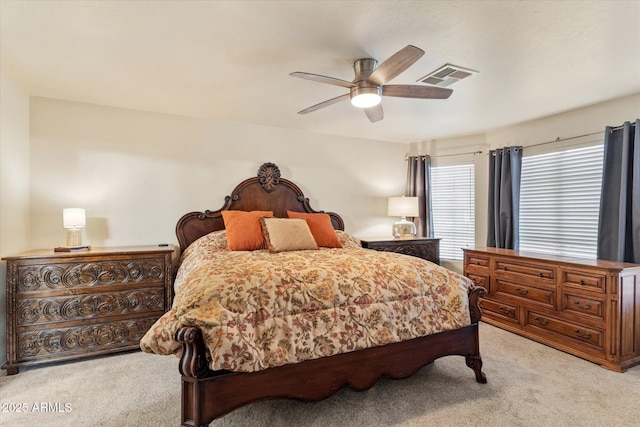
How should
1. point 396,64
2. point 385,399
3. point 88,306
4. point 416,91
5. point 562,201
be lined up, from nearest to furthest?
point 396,64 < point 385,399 < point 416,91 < point 88,306 < point 562,201

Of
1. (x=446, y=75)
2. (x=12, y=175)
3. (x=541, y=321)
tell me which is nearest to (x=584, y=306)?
(x=541, y=321)

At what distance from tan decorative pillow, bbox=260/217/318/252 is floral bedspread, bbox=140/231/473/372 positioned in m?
0.76

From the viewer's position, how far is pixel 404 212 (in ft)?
14.6

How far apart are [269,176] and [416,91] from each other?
2227 mm

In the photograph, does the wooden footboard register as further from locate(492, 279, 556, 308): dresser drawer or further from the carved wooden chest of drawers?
the carved wooden chest of drawers

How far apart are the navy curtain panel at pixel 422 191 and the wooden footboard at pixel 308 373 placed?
2.47 metres

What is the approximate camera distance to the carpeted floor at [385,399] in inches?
73.4

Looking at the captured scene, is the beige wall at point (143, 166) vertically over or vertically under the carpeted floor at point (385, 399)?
over

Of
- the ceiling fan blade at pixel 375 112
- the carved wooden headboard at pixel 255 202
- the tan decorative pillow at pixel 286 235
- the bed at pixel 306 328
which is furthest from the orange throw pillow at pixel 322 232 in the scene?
the ceiling fan blade at pixel 375 112

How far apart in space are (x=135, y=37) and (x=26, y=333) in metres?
2.52

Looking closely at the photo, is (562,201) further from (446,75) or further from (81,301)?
(81,301)

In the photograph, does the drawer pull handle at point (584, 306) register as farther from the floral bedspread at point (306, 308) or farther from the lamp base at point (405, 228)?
the lamp base at point (405, 228)

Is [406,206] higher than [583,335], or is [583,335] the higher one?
[406,206]

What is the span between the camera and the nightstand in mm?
4004
